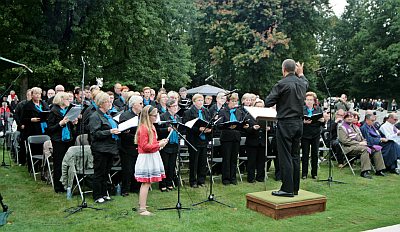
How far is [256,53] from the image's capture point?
26.8m

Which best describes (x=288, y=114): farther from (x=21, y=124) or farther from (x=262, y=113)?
(x=21, y=124)

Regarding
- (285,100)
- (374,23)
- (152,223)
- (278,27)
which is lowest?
(152,223)

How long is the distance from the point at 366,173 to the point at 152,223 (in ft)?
19.8

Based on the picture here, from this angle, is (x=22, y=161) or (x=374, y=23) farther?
(x=374, y=23)

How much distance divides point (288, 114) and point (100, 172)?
3.13m

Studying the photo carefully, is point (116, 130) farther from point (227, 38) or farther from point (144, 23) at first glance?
point (227, 38)

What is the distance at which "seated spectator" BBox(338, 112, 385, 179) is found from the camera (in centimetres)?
1002

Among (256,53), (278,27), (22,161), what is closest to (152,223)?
(22,161)

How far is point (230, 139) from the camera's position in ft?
28.0

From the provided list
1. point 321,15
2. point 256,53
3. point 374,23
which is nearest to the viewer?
point 256,53

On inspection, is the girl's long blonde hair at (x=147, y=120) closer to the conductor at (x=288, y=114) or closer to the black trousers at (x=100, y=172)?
the black trousers at (x=100, y=172)

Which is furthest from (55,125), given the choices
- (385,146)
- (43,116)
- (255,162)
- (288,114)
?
(385,146)

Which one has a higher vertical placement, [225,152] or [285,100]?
→ [285,100]

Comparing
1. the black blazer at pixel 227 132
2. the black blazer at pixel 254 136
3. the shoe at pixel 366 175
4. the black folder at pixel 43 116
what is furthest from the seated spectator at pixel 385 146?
the black folder at pixel 43 116
